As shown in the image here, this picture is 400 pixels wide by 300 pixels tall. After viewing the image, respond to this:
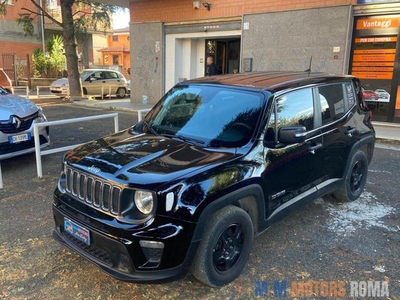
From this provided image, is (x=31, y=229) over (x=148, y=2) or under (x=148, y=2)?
under

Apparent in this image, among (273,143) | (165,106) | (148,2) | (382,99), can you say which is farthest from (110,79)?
(273,143)

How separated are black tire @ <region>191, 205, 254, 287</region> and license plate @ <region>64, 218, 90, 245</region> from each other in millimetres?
871

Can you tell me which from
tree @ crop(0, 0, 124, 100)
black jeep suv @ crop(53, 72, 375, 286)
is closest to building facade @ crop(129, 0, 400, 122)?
tree @ crop(0, 0, 124, 100)

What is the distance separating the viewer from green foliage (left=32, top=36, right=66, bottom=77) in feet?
81.9

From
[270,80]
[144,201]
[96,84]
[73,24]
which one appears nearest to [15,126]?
[144,201]

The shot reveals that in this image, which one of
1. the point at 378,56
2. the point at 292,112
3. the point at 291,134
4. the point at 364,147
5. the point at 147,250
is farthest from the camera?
the point at 378,56

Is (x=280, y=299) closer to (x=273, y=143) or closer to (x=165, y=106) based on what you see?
(x=273, y=143)

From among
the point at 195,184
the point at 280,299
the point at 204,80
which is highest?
the point at 204,80

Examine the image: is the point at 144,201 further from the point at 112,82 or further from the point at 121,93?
the point at 121,93

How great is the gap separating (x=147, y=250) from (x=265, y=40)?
9.88m

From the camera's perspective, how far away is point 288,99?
3.60 metres

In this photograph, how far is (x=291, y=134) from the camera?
315 centimetres

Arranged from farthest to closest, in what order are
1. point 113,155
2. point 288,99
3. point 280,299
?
point 288,99 < point 113,155 < point 280,299

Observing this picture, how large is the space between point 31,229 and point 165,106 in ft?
6.67
